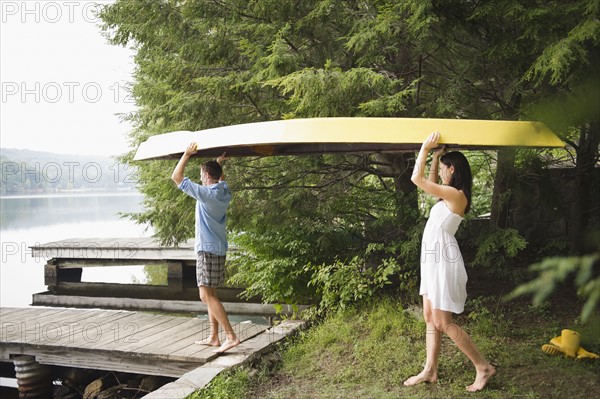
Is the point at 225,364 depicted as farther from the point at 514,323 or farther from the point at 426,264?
the point at 514,323

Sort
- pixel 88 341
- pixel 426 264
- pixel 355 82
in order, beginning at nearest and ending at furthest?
pixel 426 264, pixel 355 82, pixel 88 341

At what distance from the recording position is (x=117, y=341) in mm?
6680

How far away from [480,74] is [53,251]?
10.6 metres

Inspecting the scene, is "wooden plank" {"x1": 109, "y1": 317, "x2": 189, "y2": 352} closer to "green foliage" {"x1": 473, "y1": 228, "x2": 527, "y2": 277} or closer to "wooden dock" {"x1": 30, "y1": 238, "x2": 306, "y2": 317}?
"wooden dock" {"x1": 30, "y1": 238, "x2": 306, "y2": 317}

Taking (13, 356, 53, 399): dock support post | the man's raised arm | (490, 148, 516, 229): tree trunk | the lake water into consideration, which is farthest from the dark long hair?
the lake water

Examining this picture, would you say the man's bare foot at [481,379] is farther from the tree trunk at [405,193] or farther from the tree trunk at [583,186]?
the tree trunk at [583,186]

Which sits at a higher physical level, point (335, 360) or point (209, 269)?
point (209, 269)

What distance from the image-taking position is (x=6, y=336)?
7176mm

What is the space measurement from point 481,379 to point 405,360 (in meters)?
0.91

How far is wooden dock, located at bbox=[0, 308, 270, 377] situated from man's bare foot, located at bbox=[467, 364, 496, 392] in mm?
2168

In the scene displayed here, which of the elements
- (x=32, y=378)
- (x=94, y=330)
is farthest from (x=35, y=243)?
(x=94, y=330)

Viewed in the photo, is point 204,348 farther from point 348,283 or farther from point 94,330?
point 94,330

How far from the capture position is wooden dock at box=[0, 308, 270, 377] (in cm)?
610

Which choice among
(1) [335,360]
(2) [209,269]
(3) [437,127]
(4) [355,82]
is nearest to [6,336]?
(2) [209,269]
